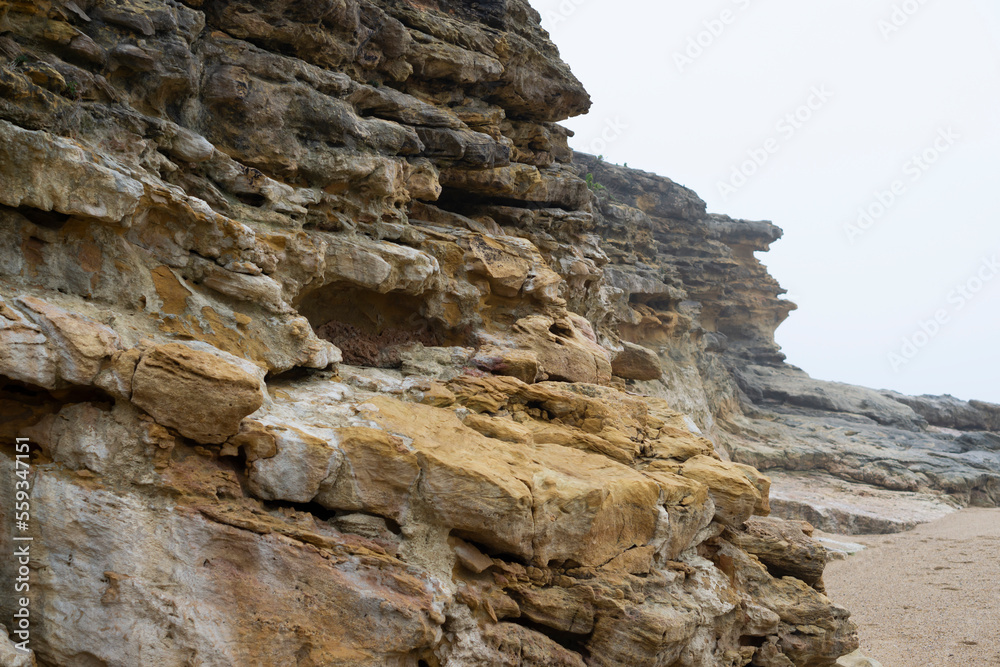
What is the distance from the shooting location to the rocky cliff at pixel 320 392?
6.29m

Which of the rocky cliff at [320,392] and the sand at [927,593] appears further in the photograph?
the sand at [927,593]

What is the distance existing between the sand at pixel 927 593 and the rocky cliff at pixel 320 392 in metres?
5.70

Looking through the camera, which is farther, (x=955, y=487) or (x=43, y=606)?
(x=955, y=487)

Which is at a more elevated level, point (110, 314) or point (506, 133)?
point (506, 133)

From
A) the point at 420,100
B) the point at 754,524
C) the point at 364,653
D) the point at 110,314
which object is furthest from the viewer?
the point at 420,100

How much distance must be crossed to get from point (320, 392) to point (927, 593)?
19417 mm

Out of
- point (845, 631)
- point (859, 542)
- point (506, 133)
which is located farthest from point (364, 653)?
point (859, 542)

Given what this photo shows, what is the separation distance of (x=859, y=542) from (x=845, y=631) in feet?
60.5

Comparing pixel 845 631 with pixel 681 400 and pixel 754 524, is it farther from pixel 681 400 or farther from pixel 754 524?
pixel 681 400

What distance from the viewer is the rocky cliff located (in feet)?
20.6

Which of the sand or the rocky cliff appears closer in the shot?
the rocky cliff

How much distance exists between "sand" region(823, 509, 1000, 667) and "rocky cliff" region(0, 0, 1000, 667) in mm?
5702

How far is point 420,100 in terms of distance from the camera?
1470cm

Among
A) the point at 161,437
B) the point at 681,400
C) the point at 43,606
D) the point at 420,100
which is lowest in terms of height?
the point at 43,606
